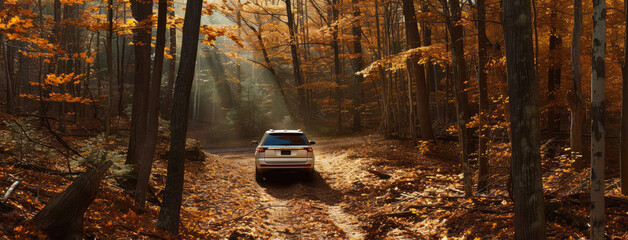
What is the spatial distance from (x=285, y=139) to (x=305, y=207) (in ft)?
10.1

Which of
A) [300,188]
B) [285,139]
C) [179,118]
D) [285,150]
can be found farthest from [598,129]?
[285,139]

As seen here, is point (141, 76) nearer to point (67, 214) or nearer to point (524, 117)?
point (67, 214)

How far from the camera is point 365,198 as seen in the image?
33.6 ft

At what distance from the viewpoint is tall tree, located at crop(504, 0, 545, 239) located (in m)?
4.42

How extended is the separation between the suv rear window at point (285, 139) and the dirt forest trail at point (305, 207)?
1.32 metres

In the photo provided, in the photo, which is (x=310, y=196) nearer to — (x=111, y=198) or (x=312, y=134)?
(x=111, y=198)

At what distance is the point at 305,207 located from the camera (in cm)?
942

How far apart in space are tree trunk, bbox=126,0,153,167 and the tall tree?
7857 millimetres

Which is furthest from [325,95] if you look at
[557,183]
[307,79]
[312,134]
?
[557,183]

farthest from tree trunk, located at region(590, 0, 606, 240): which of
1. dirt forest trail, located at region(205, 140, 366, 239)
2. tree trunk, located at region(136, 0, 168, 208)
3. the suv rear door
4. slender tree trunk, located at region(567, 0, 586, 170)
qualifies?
the suv rear door

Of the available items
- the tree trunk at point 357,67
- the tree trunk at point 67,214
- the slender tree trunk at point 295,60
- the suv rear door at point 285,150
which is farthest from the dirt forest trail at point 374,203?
the slender tree trunk at point 295,60

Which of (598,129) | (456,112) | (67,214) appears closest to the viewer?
(67,214)

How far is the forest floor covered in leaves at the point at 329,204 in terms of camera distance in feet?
18.6

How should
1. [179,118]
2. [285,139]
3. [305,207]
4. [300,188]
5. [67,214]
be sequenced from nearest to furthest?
[67,214] < [179,118] < [305,207] < [300,188] < [285,139]
